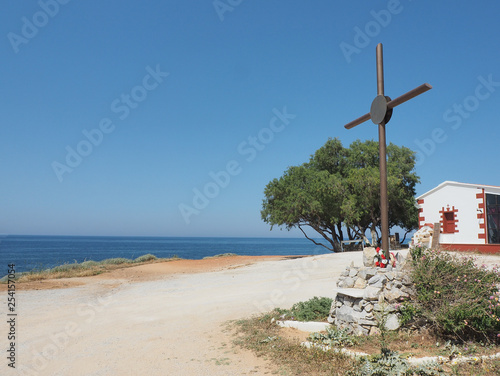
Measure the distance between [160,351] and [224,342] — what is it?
1.20 metres

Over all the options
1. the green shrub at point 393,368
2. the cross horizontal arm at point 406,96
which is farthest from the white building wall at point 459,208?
the green shrub at point 393,368

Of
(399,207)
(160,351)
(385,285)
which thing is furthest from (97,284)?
(399,207)

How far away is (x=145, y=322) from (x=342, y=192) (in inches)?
813

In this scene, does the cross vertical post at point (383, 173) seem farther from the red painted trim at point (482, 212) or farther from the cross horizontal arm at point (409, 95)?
the red painted trim at point (482, 212)

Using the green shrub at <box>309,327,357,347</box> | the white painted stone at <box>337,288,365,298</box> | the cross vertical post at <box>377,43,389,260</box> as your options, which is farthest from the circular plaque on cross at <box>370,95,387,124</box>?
the green shrub at <box>309,327,357,347</box>

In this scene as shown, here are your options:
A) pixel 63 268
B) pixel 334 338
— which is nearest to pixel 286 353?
pixel 334 338

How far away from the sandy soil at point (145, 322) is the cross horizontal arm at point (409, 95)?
5408 mm

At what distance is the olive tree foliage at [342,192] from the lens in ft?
85.5

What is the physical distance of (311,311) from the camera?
767 centimetres

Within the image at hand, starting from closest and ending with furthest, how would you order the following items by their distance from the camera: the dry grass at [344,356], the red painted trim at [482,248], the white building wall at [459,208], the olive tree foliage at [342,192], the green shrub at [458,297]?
the dry grass at [344,356], the green shrub at [458,297], the red painted trim at [482,248], the white building wall at [459,208], the olive tree foliage at [342,192]

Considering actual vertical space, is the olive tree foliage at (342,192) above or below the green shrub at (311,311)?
above

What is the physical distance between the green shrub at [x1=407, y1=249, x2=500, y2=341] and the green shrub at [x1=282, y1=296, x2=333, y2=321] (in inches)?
87.2

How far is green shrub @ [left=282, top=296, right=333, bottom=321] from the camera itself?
7.46 metres

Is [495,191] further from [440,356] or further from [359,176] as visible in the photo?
[440,356]
